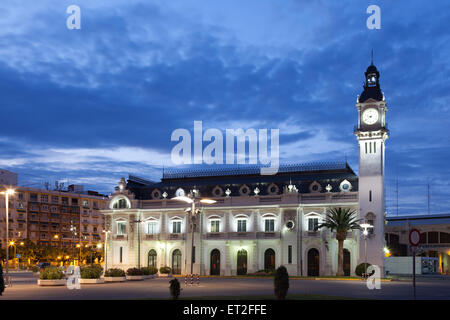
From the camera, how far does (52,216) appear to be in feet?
470

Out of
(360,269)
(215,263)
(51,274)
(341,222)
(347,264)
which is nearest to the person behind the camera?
(51,274)

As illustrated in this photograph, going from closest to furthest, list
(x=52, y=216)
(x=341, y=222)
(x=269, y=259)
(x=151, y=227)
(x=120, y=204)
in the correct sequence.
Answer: (x=341, y=222), (x=269, y=259), (x=151, y=227), (x=120, y=204), (x=52, y=216)

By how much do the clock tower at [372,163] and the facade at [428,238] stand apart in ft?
108

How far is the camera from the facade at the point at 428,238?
107688mm

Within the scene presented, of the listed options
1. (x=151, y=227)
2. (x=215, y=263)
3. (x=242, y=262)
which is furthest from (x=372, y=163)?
(x=151, y=227)

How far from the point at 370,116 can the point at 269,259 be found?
76.6ft

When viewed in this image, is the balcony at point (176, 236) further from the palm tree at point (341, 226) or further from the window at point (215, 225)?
the palm tree at point (341, 226)

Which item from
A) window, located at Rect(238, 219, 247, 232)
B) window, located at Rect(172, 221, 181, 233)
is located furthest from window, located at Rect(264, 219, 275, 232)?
window, located at Rect(172, 221, 181, 233)

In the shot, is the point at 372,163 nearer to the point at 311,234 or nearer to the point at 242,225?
the point at 311,234

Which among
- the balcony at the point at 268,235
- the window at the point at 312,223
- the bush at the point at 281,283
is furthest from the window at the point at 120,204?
the bush at the point at 281,283

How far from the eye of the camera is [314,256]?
7744 centimetres

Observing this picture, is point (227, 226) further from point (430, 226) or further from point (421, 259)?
point (430, 226)

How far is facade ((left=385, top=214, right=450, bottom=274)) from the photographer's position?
107688 mm
